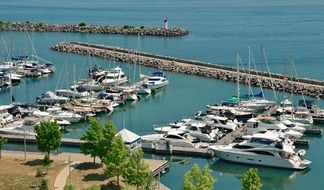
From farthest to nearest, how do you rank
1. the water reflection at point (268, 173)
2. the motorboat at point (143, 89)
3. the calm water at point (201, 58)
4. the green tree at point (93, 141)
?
the motorboat at point (143, 89) → the calm water at point (201, 58) → the water reflection at point (268, 173) → the green tree at point (93, 141)

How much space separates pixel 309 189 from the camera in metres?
39.2

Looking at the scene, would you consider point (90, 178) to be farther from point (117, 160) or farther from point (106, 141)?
point (117, 160)

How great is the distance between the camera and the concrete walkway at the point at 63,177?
35.0 m

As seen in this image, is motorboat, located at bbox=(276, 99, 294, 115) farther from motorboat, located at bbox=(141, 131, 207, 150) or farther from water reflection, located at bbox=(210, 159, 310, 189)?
water reflection, located at bbox=(210, 159, 310, 189)

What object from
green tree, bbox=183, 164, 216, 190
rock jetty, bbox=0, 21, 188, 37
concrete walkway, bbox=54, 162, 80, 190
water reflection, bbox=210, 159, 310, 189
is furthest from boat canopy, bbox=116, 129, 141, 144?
rock jetty, bbox=0, 21, 188, 37

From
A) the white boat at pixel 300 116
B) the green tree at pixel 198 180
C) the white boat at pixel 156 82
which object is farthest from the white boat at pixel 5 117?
the green tree at pixel 198 180

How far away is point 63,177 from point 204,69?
44.4m

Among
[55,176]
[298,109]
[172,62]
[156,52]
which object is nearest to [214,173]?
[55,176]

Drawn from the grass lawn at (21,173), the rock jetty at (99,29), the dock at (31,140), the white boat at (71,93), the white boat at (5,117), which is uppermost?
the rock jetty at (99,29)

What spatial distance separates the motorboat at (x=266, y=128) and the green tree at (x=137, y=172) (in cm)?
1682

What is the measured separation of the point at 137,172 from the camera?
3269 centimetres

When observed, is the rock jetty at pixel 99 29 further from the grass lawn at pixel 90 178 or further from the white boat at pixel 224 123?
the grass lawn at pixel 90 178

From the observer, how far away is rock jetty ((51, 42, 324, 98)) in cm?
6638

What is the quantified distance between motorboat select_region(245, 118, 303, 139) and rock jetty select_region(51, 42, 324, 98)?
14.9 meters
